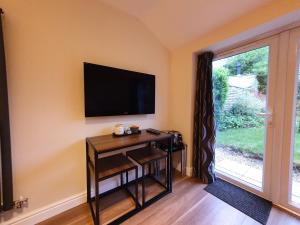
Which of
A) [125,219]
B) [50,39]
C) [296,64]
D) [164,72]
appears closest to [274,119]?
[296,64]

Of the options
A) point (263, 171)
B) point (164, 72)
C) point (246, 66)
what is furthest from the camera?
point (164, 72)

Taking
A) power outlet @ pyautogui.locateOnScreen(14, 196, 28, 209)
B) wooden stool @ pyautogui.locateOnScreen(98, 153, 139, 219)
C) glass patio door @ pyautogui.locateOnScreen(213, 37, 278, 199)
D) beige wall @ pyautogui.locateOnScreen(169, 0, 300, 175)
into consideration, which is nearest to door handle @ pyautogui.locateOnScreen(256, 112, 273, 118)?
glass patio door @ pyautogui.locateOnScreen(213, 37, 278, 199)

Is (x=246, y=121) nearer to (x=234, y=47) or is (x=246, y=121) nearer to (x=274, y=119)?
(x=274, y=119)

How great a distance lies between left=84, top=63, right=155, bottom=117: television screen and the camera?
1587mm

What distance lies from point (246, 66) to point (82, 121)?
7.16 feet

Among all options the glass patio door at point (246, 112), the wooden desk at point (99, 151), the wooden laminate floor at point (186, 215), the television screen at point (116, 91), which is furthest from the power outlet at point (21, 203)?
the glass patio door at point (246, 112)

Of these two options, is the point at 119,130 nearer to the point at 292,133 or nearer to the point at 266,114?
the point at 266,114

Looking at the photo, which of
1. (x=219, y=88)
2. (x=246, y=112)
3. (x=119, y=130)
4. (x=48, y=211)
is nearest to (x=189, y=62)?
(x=219, y=88)

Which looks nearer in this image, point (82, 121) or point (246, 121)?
point (82, 121)

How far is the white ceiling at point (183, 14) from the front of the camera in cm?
153

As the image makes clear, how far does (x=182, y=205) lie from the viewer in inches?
64.4

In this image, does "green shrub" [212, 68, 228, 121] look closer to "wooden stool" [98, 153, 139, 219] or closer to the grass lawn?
the grass lawn

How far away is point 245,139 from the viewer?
193 cm

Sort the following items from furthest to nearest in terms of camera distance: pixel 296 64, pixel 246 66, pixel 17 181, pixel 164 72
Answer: pixel 164 72
pixel 246 66
pixel 296 64
pixel 17 181
